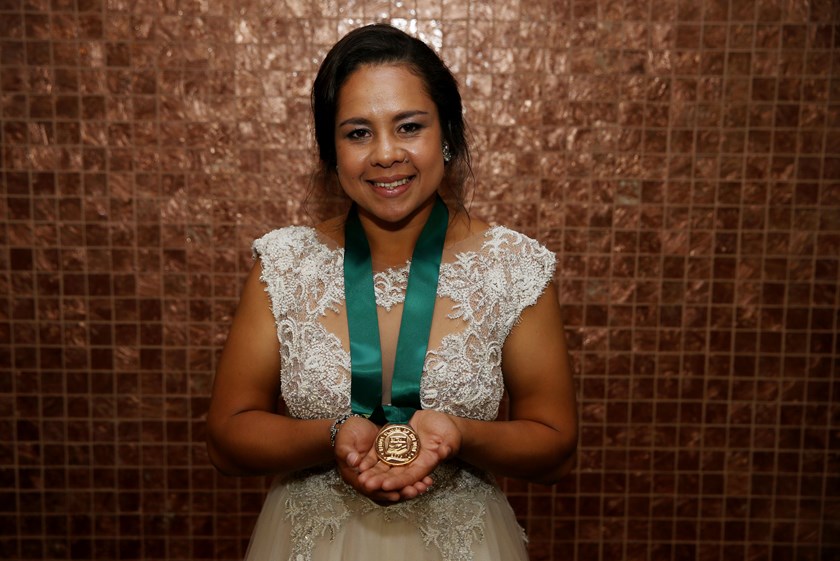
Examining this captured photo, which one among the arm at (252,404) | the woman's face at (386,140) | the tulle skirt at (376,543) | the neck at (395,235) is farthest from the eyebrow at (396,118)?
the tulle skirt at (376,543)

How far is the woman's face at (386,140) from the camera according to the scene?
1.38 meters

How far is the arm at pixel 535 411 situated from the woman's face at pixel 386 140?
34cm

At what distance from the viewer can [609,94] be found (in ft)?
7.11

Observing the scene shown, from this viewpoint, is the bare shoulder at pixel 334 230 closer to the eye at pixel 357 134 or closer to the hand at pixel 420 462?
the eye at pixel 357 134

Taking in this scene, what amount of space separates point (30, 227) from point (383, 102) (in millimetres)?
1379

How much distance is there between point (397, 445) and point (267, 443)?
31 centimetres

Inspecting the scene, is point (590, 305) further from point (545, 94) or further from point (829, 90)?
point (829, 90)

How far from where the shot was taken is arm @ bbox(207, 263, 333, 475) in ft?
4.44

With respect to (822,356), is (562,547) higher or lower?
lower

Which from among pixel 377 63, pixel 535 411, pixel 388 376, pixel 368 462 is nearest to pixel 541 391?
pixel 535 411

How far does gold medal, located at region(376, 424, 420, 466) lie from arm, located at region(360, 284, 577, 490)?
15 centimetres

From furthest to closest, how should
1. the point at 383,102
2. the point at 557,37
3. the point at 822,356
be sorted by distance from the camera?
1. the point at 822,356
2. the point at 557,37
3. the point at 383,102

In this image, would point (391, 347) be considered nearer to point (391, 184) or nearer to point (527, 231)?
point (391, 184)

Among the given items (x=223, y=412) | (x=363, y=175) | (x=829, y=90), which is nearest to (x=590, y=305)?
(x=829, y=90)
